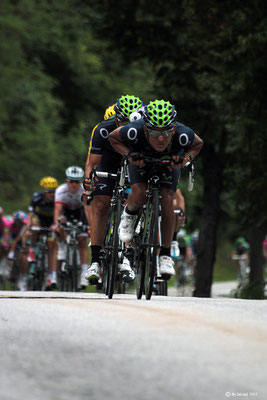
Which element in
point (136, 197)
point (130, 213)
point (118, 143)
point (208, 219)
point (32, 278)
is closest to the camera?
point (118, 143)

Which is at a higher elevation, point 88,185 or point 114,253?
point 88,185

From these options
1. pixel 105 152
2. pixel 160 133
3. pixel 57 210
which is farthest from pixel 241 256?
pixel 160 133

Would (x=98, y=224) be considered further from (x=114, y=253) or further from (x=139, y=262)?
(x=139, y=262)

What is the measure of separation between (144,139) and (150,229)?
832mm

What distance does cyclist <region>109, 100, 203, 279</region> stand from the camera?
383 inches

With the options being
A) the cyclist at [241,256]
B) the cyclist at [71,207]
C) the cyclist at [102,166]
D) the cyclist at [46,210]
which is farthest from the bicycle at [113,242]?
the cyclist at [241,256]

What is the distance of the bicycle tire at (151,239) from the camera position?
9.98 meters

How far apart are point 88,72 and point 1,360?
47.8 meters

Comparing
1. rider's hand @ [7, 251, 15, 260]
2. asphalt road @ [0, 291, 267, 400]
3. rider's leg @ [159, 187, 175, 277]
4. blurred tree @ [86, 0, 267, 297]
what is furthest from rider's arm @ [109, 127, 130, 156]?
rider's hand @ [7, 251, 15, 260]

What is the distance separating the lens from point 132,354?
21.2ft

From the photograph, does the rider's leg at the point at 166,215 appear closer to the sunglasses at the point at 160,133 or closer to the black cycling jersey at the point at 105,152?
the sunglasses at the point at 160,133

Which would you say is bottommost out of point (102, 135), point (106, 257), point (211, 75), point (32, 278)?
point (106, 257)

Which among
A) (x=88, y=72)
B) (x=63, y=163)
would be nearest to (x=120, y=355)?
(x=63, y=163)

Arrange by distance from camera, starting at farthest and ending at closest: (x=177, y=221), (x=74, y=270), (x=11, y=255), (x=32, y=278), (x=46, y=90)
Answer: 1. (x=46, y=90)
2. (x=11, y=255)
3. (x=32, y=278)
4. (x=74, y=270)
5. (x=177, y=221)
